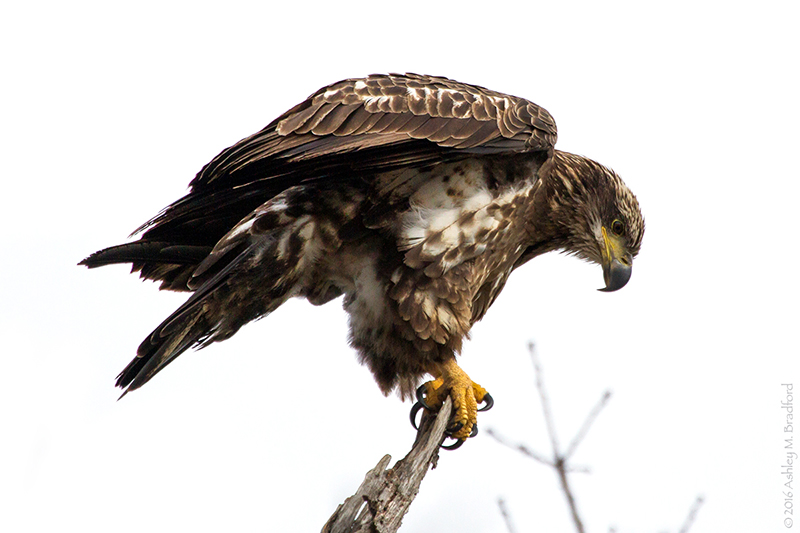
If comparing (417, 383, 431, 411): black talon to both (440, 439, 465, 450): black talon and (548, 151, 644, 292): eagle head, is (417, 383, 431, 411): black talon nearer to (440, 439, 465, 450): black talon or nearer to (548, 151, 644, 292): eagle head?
(440, 439, 465, 450): black talon

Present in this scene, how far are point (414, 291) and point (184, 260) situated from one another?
1186 millimetres

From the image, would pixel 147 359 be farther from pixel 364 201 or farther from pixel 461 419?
pixel 461 419

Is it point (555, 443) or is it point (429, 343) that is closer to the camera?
point (555, 443)

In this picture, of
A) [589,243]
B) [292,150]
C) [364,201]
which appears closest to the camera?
[292,150]

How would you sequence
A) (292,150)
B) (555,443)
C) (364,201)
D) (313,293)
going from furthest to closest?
1. (313,293)
2. (364,201)
3. (292,150)
4. (555,443)

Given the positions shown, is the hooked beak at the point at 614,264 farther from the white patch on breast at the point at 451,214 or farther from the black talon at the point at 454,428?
the black talon at the point at 454,428

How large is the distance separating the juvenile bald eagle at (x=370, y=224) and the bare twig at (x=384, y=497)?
2.19ft

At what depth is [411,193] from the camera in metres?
4.48

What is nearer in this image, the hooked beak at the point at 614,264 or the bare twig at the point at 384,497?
the bare twig at the point at 384,497

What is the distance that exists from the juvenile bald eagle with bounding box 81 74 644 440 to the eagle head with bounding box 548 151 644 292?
14.4 inches

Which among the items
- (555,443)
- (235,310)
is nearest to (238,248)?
(235,310)

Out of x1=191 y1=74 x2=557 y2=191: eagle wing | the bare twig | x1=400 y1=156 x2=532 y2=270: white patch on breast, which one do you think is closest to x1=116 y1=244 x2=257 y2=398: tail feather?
x1=191 y1=74 x2=557 y2=191: eagle wing

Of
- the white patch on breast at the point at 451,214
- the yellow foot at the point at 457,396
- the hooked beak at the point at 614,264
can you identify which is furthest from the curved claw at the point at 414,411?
the hooked beak at the point at 614,264

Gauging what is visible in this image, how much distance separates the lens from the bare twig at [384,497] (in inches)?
140
